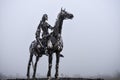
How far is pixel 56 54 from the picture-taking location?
1648cm

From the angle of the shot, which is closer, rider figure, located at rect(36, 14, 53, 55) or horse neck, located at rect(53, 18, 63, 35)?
horse neck, located at rect(53, 18, 63, 35)

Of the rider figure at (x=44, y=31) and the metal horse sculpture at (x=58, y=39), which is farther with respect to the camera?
the rider figure at (x=44, y=31)

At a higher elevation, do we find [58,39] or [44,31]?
[44,31]

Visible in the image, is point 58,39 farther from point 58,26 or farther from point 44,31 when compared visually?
point 44,31

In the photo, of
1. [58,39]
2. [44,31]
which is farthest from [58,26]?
[44,31]

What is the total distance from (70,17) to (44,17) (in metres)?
1.80

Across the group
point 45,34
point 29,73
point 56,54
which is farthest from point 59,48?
point 29,73

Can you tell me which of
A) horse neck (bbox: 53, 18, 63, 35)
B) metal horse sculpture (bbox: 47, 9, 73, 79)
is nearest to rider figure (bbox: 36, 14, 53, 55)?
metal horse sculpture (bbox: 47, 9, 73, 79)

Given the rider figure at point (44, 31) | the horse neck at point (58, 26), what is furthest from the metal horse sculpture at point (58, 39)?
the rider figure at point (44, 31)

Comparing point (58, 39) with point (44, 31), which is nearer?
point (58, 39)

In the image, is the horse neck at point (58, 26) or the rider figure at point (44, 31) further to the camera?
the rider figure at point (44, 31)

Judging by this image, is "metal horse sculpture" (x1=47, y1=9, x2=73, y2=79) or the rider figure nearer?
"metal horse sculpture" (x1=47, y1=9, x2=73, y2=79)

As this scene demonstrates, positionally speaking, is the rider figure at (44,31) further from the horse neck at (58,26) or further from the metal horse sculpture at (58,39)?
the horse neck at (58,26)

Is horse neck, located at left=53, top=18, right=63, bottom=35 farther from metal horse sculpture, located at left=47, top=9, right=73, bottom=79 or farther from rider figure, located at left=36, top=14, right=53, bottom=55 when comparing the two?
rider figure, located at left=36, top=14, right=53, bottom=55
